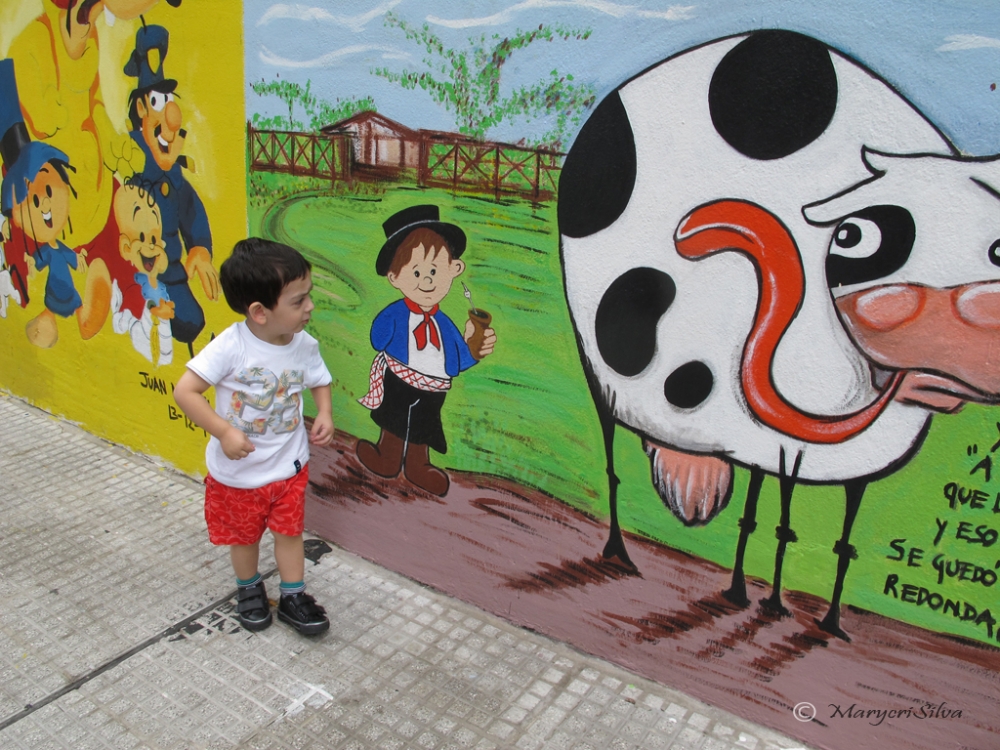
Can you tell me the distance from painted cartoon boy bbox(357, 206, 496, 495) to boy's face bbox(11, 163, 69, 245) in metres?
2.60

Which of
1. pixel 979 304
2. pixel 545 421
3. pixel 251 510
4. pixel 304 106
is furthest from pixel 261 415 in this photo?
pixel 979 304

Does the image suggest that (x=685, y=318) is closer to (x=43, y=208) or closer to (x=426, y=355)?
(x=426, y=355)

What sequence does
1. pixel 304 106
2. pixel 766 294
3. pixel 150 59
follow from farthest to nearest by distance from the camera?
pixel 150 59, pixel 304 106, pixel 766 294

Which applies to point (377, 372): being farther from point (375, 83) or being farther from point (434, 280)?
point (375, 83)

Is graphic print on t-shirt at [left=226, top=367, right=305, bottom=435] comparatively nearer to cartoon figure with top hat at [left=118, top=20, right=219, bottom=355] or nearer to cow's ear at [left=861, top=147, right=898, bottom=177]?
cartoon figure with top hat at [left=118, top=20, right=219, bottom=355]

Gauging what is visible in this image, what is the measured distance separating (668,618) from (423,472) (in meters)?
1.15

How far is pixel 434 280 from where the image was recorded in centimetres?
296

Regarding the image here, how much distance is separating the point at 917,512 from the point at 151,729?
98.3 inches

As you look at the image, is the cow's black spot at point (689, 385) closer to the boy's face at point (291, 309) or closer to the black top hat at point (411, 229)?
the black top hat at point (411, 229)

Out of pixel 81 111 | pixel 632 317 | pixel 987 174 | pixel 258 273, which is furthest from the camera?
pixel 81 111

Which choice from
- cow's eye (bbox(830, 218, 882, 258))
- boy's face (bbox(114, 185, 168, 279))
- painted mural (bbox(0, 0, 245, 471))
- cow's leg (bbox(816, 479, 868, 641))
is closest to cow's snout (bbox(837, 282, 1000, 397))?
cow's eye (bbox(830, 218, 882, 258))

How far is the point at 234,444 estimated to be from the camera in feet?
8.70

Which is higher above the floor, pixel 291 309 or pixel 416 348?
pixel 291 309

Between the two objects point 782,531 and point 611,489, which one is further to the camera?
point 611,489
